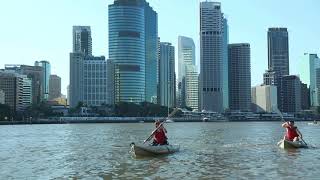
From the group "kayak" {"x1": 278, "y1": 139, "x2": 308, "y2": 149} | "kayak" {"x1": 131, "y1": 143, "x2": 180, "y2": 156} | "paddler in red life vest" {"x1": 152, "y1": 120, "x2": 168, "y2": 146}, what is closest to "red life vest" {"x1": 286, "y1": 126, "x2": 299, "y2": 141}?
"kayak" {"x1": 278, "y1": 139, "x2": 308, "y2": 149}

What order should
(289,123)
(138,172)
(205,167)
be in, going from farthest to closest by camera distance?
(289,123), (205,167), (138,172)

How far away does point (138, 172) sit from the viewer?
31.7 metres

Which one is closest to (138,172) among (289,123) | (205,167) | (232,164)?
(205,167)

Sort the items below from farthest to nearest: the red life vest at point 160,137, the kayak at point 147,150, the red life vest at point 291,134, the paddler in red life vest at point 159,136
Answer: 1. the red life vest at point 291,134
2. the red life vest at point 160,137
3. the paddler in red life vest at point 159,136
4. the kayak at point 147,150

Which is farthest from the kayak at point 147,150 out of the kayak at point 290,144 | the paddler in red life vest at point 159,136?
the kayak at point 290,144

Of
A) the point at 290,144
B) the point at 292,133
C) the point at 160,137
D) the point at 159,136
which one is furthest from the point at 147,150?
the point at 292,133

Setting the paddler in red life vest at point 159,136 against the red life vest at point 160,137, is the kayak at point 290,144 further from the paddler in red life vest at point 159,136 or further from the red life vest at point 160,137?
the red life vest at point 160,137

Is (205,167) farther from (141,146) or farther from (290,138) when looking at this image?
(290,138)

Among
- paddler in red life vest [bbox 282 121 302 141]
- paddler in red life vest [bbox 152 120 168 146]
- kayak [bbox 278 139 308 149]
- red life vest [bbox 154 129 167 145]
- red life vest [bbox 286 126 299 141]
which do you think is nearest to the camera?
paddler in red life vest [bbox 152 120 168 146]

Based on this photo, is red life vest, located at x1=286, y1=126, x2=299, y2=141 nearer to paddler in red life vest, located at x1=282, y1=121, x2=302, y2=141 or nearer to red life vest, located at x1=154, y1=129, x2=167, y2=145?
paddler in red life vest, located at x1=282, y1=121, x2=302, y2=141

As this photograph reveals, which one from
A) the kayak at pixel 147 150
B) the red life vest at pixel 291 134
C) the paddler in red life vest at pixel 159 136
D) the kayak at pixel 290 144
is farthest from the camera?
the red life vest at pixel 291 134

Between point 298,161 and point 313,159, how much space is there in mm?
2012

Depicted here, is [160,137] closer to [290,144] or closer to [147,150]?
[147,150]

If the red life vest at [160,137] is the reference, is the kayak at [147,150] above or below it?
below
